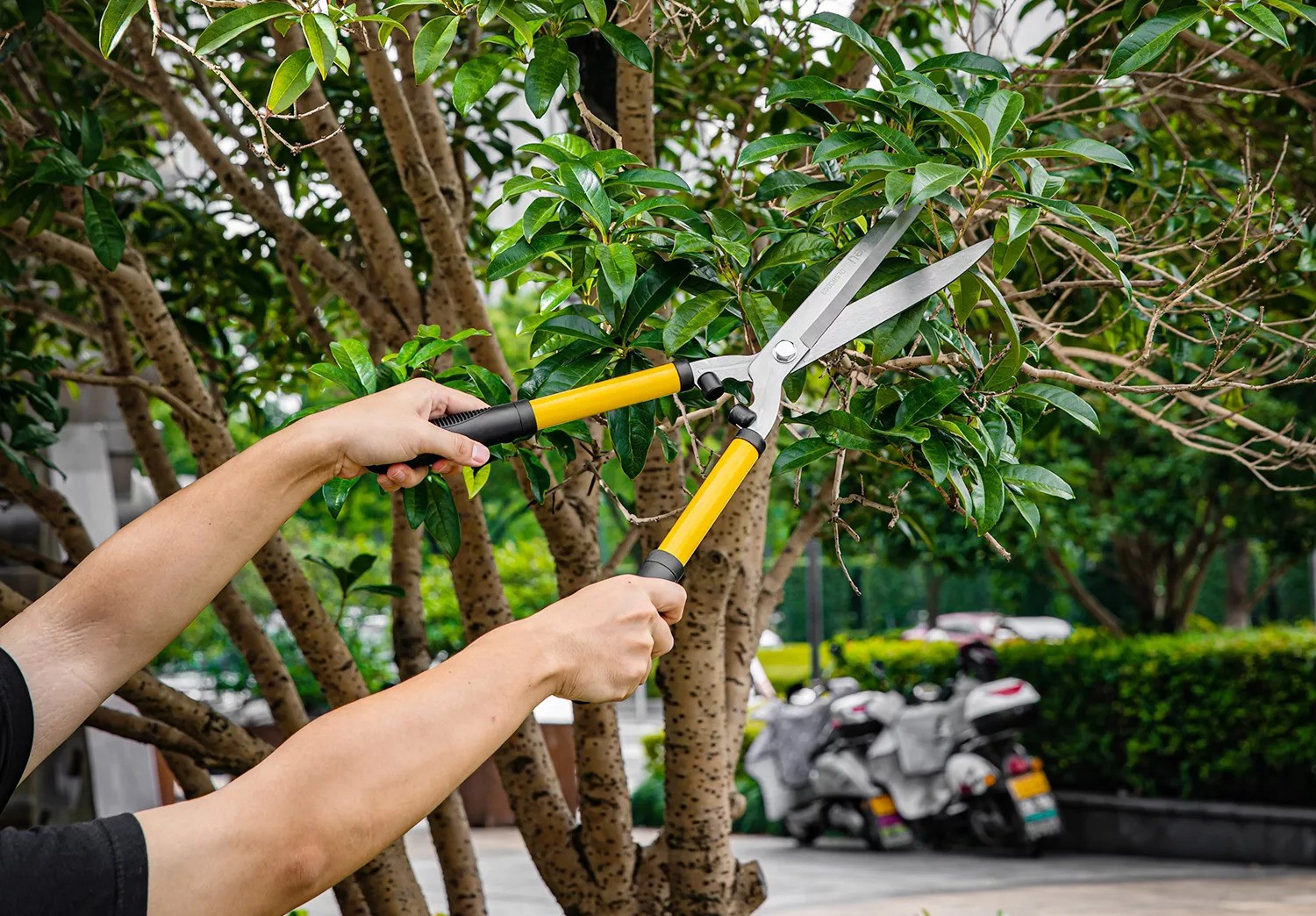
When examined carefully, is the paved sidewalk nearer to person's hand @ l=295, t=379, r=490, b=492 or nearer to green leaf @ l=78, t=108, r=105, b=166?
green leaf @ l=78, t=108, r=105, b=166

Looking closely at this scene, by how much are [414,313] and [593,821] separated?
127cm

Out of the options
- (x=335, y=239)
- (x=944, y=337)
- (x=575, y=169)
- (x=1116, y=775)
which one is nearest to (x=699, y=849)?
(x=944, y=337)

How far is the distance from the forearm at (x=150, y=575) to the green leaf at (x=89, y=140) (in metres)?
1.32

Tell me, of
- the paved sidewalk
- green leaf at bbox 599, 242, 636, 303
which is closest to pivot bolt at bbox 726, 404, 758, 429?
green leaf at bbox 599, 242, 636, 303

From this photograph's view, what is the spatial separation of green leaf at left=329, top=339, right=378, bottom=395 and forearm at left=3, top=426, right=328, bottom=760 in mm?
353

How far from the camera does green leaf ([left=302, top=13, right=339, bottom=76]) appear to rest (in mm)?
1500

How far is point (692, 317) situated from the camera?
1627 mm

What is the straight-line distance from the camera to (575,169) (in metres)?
1.61

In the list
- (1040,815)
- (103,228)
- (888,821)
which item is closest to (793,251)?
(103,228)

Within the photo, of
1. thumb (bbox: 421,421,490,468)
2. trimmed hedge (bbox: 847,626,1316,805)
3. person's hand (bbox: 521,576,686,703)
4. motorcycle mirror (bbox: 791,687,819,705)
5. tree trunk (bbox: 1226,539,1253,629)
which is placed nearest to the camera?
person's hand (bbox: 521,576,686,703)

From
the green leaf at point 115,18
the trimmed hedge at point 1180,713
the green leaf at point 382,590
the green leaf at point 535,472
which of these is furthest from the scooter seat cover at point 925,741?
the green leaf at point 115,18

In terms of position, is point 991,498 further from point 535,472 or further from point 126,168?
point 126,168

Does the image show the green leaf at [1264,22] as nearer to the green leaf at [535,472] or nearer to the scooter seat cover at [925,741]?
the green leaf at [535,472]

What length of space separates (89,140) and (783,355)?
160cm
